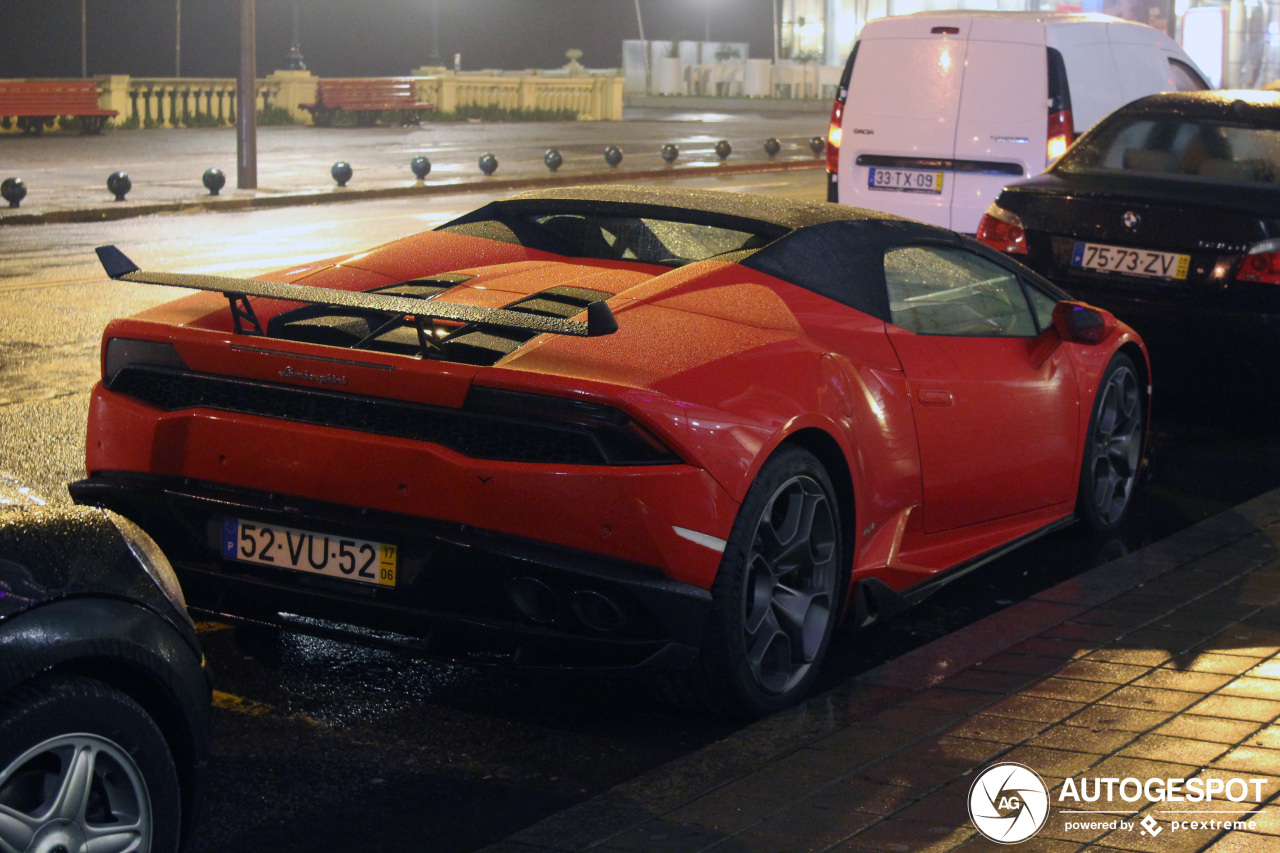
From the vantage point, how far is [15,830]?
257 centimetres

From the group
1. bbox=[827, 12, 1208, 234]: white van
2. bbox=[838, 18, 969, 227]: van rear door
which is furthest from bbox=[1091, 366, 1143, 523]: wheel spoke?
bbox=[838, 18, 969, 227]: van rear door

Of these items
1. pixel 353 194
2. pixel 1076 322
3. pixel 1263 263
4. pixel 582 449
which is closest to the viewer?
pixel 582 449

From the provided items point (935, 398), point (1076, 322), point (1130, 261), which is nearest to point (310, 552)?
point (935, 398)

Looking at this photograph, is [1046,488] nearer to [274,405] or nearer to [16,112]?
[274,405]

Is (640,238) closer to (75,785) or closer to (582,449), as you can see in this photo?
(582,449)

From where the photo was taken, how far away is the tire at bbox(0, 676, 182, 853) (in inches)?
101

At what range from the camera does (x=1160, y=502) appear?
6.80m

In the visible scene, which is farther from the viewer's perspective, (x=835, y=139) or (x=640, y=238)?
(x=835, y=139)

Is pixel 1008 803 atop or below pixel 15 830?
below

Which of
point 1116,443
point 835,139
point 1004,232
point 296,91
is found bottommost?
point 1116,443

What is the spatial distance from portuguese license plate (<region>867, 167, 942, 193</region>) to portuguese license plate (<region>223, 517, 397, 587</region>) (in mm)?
8313

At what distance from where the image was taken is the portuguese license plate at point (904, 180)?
37.9ft

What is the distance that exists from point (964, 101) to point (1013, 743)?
8.15 meters

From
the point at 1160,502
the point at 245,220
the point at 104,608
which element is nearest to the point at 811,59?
the point at 245,220
